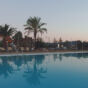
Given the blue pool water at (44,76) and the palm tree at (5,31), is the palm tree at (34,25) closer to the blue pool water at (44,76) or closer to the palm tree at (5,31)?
the palm tree at (5,31)

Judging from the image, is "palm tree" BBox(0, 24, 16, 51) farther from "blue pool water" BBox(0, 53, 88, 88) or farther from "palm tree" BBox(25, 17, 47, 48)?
"blue pool water" BBox(0, 53, 88, 88)

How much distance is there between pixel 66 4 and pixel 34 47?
35.3 ft

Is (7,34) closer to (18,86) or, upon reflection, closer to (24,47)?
(24,47)

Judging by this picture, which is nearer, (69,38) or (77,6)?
(77,6)

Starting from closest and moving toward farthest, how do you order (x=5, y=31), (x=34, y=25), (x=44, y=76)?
(x=44, y=76), (x=5, y=31), (x=34, y=25)

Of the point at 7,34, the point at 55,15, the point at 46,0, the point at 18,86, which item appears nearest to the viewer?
the point at 18,86

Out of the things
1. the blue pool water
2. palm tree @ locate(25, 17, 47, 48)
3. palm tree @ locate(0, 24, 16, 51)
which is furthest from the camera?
palm tree @ locate(25, 17, 47, 48)

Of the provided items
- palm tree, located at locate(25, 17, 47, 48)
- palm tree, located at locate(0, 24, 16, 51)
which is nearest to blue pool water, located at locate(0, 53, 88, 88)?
palm tree, located at locate(0, 24, 16, 51)

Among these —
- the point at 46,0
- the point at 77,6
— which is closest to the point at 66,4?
the point at 77,6

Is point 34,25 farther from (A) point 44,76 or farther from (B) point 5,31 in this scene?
(A) point 44,76

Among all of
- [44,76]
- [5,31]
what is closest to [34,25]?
[5,31]

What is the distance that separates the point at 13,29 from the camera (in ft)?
64.2

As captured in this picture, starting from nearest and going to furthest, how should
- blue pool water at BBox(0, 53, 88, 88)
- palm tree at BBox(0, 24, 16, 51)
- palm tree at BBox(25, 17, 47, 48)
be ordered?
blue pool water at BBox(0, 53, 88, 88) < palm tree at BBox(0, 24, 16, 51) < palm tree at BBox(25, 17, 47, 48)

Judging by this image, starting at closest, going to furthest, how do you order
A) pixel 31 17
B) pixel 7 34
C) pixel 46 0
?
1. pixel 46 0
2. pixel 7 34
3. pixel 31 17
